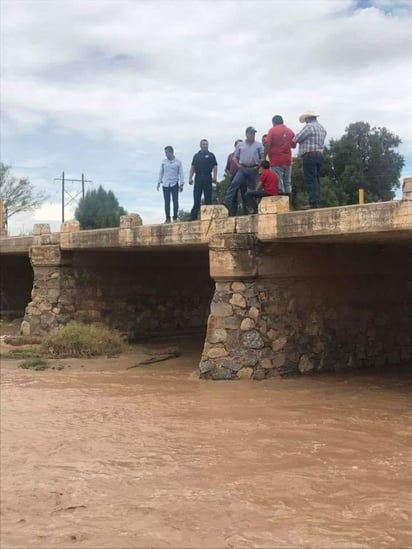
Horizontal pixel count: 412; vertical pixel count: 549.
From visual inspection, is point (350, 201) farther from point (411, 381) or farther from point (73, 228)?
point (411, 381)

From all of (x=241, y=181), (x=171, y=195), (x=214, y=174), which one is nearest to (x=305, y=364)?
(x=241, y=181)

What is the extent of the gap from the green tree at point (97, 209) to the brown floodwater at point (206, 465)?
95.6ft

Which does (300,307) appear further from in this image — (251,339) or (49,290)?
(49,290)

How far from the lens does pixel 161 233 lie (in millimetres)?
11047

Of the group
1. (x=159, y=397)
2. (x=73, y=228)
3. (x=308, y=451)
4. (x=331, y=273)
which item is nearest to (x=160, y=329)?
(x=73, y=228)

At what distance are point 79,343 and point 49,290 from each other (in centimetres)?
256

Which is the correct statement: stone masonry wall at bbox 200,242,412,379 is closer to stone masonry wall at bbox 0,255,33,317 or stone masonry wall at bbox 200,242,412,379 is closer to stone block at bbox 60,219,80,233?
stone block at bbox 60,219,80,233

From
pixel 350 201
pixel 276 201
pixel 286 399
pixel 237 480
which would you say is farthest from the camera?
pixel 350 201

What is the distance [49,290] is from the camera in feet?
47.0

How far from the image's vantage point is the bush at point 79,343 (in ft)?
39.8

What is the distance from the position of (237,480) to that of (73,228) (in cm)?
966

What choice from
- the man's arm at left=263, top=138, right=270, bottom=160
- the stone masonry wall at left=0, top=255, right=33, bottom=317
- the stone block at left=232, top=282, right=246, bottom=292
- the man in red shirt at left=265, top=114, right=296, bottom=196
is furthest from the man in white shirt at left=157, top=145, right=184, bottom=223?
the stone masonry wall at left=0, top=255, right=33, bottom=317

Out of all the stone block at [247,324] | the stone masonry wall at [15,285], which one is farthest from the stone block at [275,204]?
the stone masonry wall at [15,285]

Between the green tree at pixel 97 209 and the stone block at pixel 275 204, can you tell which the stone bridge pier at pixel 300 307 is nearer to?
the stone block at pixel 275 204
